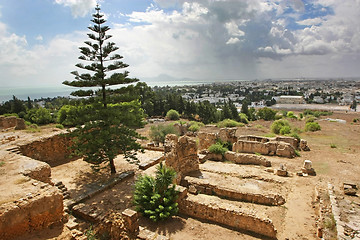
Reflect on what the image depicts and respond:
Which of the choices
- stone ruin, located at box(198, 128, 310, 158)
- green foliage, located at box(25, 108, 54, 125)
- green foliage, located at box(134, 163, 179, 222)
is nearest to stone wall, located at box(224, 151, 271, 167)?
stone ruin, located at box(198, 128, 310, 158)

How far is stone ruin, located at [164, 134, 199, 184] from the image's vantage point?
1039 cm

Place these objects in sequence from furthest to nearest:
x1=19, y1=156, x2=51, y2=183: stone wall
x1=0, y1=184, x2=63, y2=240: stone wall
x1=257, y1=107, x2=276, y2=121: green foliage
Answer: x1=257, y1=107, x2=276, y2=121: green foliage, x1=19, y1=156, x2=51, y2=183: stone wall, x1=0, y1=184, x2=63, y2=240: stone wall

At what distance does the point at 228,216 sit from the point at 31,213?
5899 mm

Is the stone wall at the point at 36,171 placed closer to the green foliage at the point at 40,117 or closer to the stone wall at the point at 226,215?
the stone wall at the point at 226,215

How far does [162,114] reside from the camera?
46375 millimetres

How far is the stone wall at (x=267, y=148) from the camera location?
15617mm

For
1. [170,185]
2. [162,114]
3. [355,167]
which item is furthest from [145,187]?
[162,114]

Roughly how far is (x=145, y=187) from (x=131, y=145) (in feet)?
8.18

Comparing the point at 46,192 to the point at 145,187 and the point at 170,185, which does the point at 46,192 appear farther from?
the point at 170,185

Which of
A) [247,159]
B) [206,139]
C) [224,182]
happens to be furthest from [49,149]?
[247,159]

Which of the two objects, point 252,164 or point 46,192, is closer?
point 46,192

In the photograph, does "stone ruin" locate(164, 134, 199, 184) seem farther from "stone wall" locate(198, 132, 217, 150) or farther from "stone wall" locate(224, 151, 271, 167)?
"stone wall" locate(198, 132, 217, 150)

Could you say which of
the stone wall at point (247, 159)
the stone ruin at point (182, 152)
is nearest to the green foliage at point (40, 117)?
the stone ruin at point (182, 152)

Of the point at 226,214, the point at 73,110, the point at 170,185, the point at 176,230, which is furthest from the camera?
the point at 73,110
